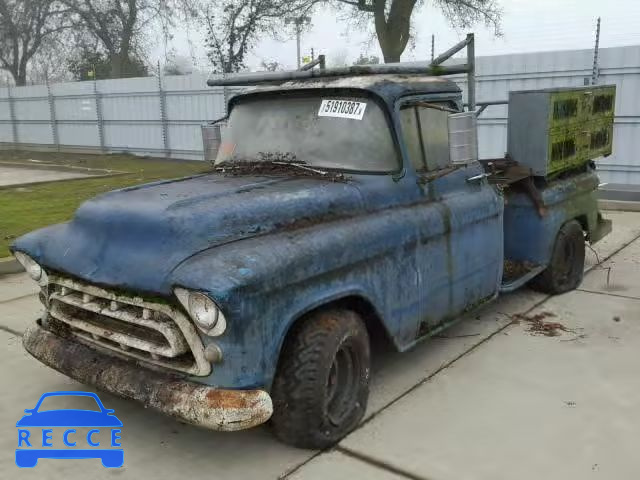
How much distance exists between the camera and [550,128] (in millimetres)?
5590

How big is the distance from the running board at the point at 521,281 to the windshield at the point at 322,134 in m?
1.73

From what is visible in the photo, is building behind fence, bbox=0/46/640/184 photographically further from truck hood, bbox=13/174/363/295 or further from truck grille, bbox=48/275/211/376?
truck grille, bbox=48/275/211/376

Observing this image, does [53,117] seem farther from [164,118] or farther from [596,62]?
[596,62]

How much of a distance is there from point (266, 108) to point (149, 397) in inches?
88.4

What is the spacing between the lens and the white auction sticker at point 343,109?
4223 millimetres

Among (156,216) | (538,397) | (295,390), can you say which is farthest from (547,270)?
(156,216)

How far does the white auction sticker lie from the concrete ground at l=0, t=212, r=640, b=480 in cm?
177

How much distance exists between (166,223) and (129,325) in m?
0.61

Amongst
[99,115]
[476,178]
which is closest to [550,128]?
[476,178]

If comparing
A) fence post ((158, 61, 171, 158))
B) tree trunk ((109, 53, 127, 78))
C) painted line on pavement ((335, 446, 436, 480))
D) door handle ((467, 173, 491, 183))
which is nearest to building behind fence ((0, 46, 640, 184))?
fence post ((158, 61, 171, 158))

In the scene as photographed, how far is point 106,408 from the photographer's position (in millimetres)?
4113

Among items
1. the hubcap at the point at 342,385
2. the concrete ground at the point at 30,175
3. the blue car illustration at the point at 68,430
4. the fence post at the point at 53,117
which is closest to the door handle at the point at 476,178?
the hubcap at the point at 342,385

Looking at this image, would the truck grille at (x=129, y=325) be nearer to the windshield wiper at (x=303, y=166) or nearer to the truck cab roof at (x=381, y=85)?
the windshield wiper at (x=303, y=166)

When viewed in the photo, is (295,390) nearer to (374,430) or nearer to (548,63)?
(374,430)
